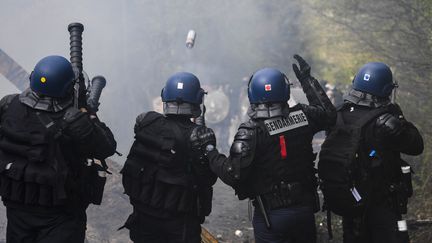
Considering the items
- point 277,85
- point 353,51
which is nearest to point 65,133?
point 277,85

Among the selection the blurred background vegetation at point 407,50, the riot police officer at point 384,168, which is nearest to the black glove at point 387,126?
the riot police officer at point 384,168

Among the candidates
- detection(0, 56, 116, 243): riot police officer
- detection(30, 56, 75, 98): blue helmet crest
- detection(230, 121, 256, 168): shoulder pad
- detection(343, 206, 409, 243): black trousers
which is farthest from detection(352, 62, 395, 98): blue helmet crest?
detection(30, 56, 75, 98): blue helmet crest

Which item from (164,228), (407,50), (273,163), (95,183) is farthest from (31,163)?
(407,50)

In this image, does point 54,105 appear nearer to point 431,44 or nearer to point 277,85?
point 277,85

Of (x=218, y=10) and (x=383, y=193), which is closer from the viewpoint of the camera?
(x=383, y=193)

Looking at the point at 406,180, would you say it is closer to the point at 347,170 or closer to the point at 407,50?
the point at 347,170

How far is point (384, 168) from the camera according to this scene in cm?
353

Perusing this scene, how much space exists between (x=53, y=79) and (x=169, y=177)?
112 cm

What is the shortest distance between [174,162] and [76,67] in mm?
1017

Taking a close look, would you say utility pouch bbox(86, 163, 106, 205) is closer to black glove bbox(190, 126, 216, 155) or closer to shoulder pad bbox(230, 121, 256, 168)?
black glove bbox(190, 126, 216, 155)

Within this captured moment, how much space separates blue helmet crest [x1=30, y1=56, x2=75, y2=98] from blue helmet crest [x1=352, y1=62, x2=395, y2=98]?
229cm

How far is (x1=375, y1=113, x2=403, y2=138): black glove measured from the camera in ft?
11.2

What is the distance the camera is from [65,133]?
2963 mm

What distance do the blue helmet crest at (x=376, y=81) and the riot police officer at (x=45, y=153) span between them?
2.12 meters
